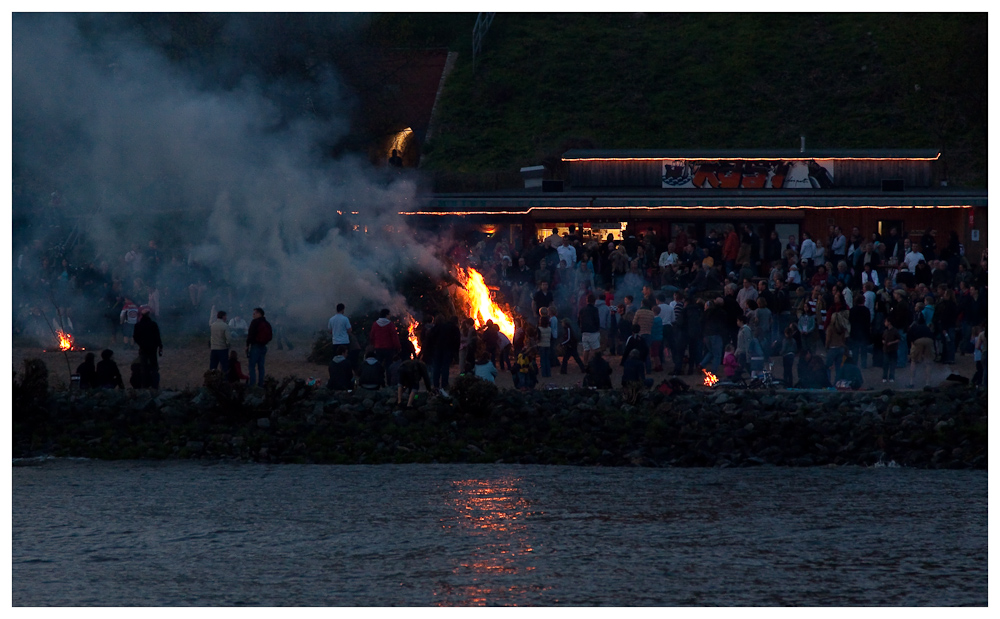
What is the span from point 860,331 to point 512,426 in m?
7.80

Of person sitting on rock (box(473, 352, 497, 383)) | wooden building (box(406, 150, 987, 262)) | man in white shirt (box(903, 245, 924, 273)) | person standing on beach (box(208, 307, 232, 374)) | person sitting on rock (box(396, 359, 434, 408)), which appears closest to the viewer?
person sitting on rock (box(396, 359, 434, 408))

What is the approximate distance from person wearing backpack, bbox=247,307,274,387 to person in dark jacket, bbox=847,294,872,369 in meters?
11.0

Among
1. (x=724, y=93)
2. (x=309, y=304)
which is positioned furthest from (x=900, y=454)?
(x=724, y=93)

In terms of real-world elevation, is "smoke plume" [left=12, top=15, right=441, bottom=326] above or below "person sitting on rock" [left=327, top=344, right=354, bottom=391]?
above

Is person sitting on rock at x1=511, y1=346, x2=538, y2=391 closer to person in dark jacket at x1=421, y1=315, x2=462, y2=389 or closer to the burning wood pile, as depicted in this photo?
person in dark jacket at x1=421, y1=315, x2=462, y2=389

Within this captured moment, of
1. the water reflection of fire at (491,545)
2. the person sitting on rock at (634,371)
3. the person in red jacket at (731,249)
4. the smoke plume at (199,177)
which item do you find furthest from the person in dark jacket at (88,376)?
the person in red jacket at (731,249)

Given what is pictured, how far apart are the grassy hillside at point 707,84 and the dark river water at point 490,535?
35.9 m

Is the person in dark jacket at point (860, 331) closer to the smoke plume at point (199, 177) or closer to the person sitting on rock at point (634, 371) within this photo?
the person sitting on rock at point (634, 371)

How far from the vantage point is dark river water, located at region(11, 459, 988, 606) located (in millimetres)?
11461

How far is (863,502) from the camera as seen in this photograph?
15.8 m

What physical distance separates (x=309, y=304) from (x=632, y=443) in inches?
406

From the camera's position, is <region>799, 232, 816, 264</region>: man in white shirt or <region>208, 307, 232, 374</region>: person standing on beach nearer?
<region>208, 307, 232, 374</region>: person standing on beach

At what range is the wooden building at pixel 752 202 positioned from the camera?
115ft

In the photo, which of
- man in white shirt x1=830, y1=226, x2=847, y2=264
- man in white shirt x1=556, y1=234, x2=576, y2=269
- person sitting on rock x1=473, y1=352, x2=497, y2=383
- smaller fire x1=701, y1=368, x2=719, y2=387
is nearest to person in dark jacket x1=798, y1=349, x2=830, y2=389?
smaller fire x1=701, y1=368, x2=719, y2=387
